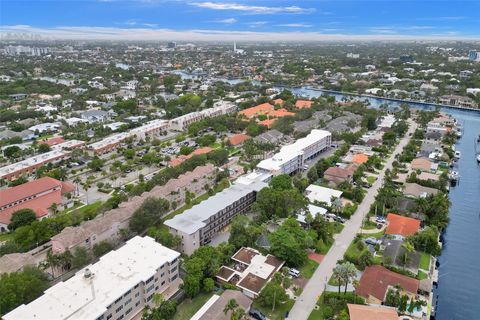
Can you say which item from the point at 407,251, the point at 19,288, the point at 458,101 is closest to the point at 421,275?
the point at 407,251

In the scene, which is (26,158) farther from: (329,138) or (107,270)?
(329,138)

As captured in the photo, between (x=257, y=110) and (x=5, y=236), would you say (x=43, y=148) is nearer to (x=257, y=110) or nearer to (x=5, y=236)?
(x=5, y=236)

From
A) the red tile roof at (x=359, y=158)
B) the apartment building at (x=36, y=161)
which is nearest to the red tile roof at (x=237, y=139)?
the red tile roof at (x=359, y=158)

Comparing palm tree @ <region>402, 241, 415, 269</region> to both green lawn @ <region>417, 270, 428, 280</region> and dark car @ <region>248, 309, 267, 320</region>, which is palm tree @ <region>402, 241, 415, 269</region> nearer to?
green lawn @ <region>417, 270, 428, 280</region>

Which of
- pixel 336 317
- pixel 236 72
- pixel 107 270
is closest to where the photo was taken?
pixel 336 317

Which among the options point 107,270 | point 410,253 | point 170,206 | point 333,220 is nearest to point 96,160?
point 170,206
